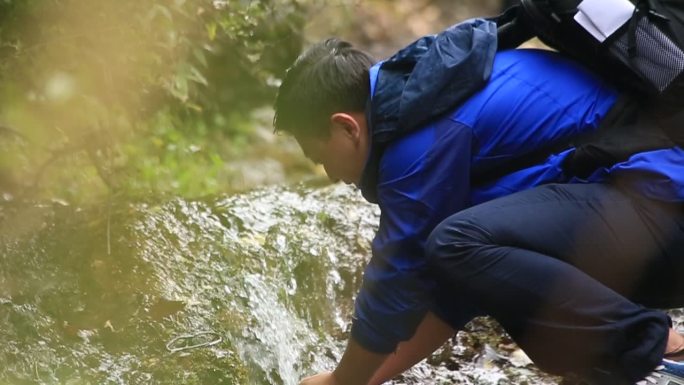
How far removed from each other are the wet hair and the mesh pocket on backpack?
63cm

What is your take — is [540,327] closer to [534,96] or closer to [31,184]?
[534,96]

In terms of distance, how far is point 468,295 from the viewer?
2303 mm

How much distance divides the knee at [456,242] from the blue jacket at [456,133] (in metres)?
0.06

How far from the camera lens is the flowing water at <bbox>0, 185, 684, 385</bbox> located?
8.38 ft

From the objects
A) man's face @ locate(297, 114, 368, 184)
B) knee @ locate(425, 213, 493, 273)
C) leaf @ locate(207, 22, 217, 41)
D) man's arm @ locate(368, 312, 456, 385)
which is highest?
leaf @ locate(207, 22, 217, 41)

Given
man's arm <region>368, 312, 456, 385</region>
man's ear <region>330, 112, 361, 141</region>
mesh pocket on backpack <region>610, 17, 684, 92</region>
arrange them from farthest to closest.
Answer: man's arm <region>368, 312, 456, 385</region>, man's ear <region>330, 112, 361, 141</region>, mesh pocket on backpack <region>610, 17, 684, 92</region>

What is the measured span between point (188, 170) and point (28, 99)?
0.99 m

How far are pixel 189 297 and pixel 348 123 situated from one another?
36.5 inches

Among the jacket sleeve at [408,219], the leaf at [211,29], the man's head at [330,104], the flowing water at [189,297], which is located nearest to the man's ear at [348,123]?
the man's head at [330,104]

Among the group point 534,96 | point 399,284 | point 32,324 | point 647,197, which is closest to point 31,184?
point 32,324

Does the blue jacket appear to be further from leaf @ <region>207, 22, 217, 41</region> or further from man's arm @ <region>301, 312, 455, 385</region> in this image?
leaf @ <region>207, 22, 217, 41</region>

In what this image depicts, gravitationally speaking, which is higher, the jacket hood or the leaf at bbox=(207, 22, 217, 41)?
the leaf at bbox=(207, 22, 217, 41)

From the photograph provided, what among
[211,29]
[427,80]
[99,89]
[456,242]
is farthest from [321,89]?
[211,29]

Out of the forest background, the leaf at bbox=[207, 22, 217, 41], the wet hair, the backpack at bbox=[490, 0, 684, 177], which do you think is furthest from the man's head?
the leaf at bbox=[207, 22, 217, 41]
